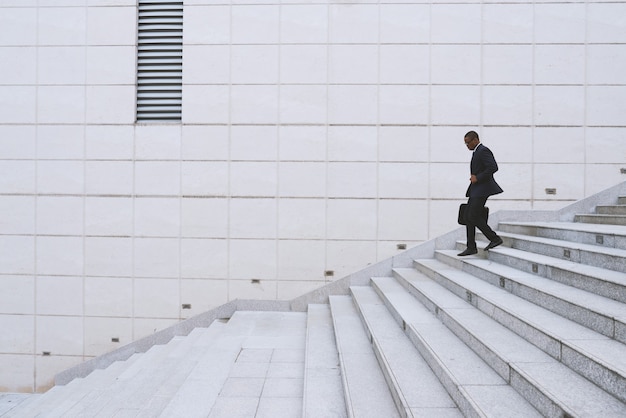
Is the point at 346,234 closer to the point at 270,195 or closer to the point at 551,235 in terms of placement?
the point at 270,195

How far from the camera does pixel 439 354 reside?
10.0ft

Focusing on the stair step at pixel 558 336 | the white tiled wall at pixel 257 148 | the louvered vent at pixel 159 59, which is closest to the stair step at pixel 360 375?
the stair step at pixel 558 336

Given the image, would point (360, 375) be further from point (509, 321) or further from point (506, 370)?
point (509, 321)

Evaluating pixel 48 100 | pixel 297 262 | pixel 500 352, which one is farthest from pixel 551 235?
pixel 48 100

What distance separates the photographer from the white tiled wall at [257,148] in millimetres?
6449

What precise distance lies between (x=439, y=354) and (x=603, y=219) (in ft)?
12.7

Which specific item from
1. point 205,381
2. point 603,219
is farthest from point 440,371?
point 603,219

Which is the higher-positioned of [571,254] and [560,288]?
[571,254]

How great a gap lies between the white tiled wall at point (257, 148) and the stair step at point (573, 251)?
1.39 meters

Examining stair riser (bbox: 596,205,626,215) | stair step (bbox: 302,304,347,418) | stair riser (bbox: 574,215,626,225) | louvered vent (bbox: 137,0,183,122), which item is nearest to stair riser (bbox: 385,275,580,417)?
stair step (bbox: 302,304,347,418)

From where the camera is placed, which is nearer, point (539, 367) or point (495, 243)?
point (539, 367)

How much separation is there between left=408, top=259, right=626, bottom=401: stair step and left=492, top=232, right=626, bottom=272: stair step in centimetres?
82

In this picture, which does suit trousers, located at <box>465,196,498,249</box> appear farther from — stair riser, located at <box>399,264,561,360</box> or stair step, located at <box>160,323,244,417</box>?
stair step, located at <box>160,323,244,417</box>

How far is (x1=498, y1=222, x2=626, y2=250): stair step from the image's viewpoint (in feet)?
13.3
